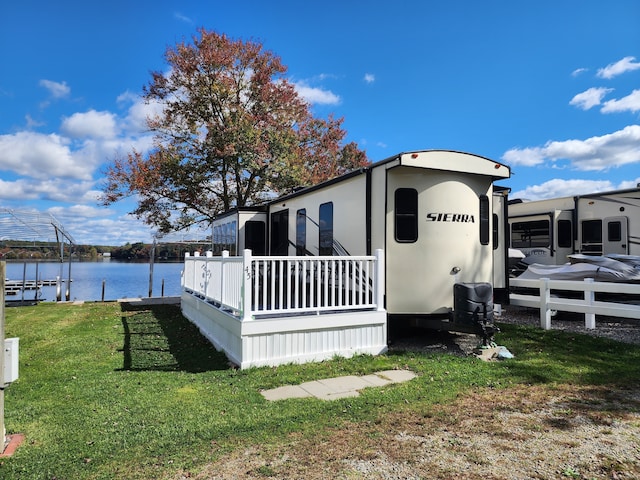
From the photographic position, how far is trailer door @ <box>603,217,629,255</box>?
1152 cm

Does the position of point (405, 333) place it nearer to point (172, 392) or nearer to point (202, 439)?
point (172, 392)

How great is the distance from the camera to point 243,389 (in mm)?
4762

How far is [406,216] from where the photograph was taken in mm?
6750

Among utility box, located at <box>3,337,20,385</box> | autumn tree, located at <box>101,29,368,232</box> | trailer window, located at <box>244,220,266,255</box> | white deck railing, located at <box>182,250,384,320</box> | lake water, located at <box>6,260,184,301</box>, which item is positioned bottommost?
lake water, located at <box>6,260,184,301</box>

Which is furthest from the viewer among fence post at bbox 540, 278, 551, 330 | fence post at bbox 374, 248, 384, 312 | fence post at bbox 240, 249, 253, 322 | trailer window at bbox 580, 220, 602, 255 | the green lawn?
trailer window at bbox 580, 220, 602, 255

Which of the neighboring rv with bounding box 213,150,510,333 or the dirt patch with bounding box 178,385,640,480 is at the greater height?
the neighboring rv with bounding box 213,150,510,333

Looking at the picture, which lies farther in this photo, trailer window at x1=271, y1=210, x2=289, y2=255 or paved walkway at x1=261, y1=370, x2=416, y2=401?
trailer window at x1=271, y1=210, x2=289, y2=255

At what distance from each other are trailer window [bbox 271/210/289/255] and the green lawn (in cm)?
332

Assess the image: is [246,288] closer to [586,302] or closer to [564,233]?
[586,302]

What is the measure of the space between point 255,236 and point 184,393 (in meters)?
7.21

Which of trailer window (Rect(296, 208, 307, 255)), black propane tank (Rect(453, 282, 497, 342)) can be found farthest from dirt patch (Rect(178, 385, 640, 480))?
trailer window (Rect(296, 208, 307, 255))

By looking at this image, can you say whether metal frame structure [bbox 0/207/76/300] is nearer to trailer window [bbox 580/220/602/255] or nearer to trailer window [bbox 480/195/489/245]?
trailer window [bbox 480/195/489/245]

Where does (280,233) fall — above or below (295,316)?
above

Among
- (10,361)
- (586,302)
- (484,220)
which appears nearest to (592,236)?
(586,302)
